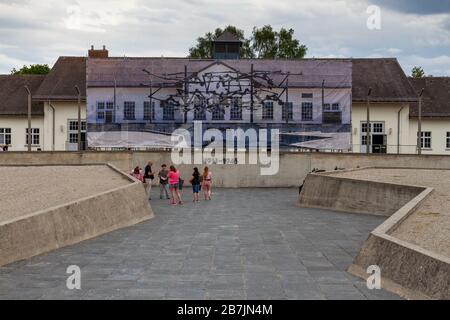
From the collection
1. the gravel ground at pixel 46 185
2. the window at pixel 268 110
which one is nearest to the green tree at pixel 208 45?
the window at pixel 268 110

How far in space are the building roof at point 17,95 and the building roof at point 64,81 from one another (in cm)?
161

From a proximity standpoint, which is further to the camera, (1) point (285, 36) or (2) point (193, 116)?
(1) point (285, 36)

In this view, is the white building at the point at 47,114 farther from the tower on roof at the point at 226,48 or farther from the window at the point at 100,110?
the tower on roof at the point at 226,48

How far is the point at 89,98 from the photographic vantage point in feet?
152

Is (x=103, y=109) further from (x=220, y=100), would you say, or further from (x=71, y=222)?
(x=71, y=222)

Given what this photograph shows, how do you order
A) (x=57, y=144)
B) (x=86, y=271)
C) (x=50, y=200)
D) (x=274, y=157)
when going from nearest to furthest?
1. (x=86, y=271)
2. (x=50, y=200)
3. (x=274, y=157)
4. (x=57, y=144)

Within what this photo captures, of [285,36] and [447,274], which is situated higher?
[285,36]

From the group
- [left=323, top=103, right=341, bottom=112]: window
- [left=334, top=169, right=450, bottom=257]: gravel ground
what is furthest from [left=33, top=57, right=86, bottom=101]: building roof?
[left=334, top=169, right=450, bottom=257]: gravel ground

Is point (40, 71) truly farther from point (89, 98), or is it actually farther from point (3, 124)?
point (89, 98)

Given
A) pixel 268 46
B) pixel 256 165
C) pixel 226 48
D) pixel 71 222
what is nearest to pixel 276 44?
pixel 268 46

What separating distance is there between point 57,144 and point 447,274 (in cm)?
4439

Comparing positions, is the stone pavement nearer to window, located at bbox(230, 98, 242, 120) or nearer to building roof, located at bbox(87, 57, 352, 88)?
window, located at bbox(230, 98, 242, 120)

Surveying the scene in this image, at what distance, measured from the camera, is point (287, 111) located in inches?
1823

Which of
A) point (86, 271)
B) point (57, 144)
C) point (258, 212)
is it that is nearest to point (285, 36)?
point (57, 144)
